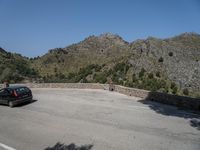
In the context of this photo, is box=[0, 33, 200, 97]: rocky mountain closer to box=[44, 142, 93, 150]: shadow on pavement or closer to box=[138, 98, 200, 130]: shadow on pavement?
box=[138, 98, 200, 130]: shadow on pavement

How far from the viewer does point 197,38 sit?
2427 inches

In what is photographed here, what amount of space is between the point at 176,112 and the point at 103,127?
17.3 feet

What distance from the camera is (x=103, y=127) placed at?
1212 centimetres

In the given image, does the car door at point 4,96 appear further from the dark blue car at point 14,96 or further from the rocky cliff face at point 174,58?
the rocky cliff face at point 174,58

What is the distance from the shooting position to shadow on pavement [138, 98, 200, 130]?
1300 cm

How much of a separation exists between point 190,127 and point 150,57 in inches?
1673

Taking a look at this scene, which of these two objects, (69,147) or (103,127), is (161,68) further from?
(69,147)

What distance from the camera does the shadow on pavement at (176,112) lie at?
13000 millimetres

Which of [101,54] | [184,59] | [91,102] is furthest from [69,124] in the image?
[101,54]

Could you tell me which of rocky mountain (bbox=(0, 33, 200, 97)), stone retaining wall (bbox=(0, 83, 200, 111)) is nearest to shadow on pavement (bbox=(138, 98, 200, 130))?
stone retaining wall (bbox=(0, 83, 200, 111))

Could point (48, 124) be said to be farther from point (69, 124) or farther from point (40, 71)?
point (40, 71)

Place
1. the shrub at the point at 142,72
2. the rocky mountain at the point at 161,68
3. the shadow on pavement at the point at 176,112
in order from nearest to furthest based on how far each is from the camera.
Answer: the shadow on pavement at the point at 176,112 < the rocky mountain at the point at 161,68 < the shrub at the point at 142,72

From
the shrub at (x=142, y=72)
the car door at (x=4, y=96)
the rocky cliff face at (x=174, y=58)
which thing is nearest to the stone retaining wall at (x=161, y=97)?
the car door at (x=4, y=96)

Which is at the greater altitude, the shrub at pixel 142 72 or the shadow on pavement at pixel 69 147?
the shrub at pixel 142 72
